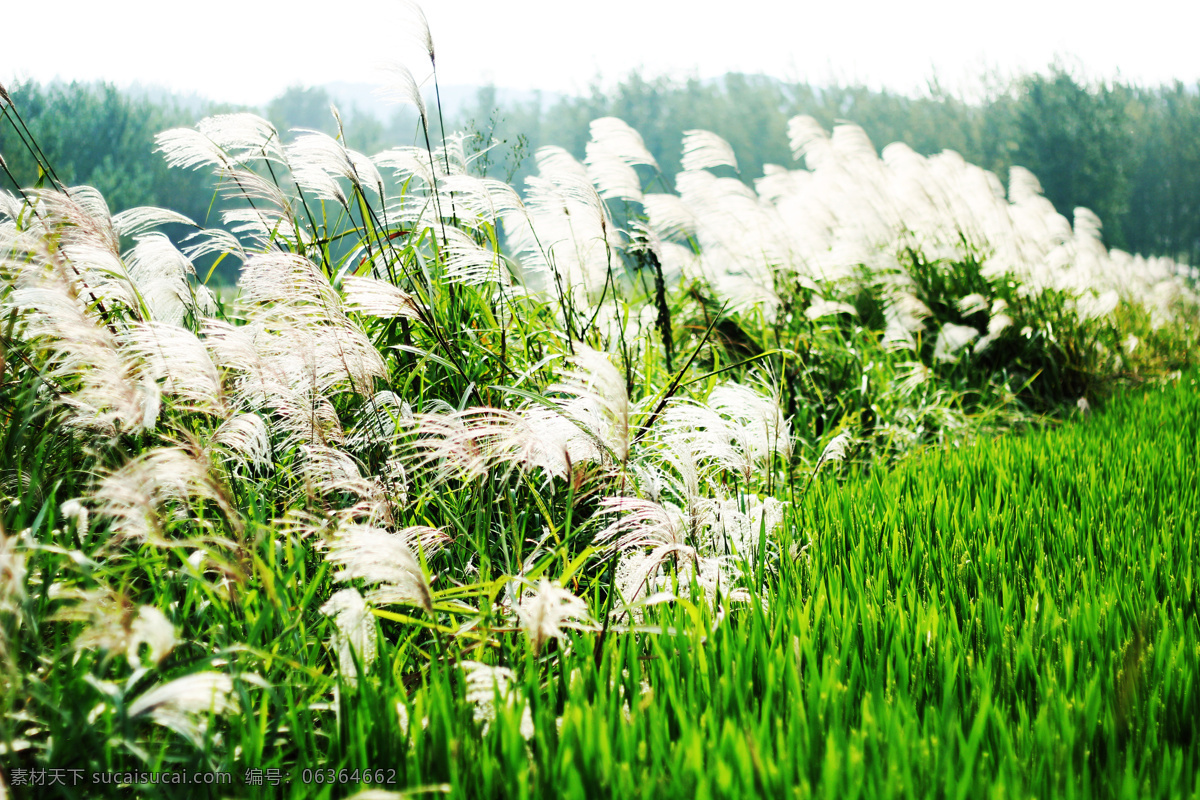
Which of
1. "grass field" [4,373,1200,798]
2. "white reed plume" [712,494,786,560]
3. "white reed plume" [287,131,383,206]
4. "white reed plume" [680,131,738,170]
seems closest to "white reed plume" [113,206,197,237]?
"white reed plume" [287,131,383,206]

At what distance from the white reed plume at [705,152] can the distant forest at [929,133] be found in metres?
24.1

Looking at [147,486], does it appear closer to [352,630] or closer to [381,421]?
[352,630]

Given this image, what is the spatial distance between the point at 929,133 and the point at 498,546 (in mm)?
54059

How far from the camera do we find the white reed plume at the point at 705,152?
12.6ft

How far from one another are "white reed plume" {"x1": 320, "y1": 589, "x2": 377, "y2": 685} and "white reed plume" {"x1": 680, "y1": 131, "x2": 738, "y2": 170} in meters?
3.21

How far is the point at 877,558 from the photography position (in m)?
1.96

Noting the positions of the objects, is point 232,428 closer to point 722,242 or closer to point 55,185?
point 55,185

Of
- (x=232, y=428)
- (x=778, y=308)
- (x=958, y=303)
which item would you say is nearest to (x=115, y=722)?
(x=232, y=428)

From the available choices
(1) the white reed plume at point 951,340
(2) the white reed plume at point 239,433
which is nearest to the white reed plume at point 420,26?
(2) the white reed plume at point 239,433

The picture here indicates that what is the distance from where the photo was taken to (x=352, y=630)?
4.16 feet

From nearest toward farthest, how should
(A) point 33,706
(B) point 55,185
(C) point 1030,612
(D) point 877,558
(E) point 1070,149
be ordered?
(A) point 33,706 → (C) point 1030,612 → (D) point 877,558 → (B) point 55,185 → (E) point 1070,149

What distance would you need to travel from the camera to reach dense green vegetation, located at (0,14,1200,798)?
1.14 metres

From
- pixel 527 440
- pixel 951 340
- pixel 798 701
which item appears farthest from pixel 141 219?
pixel 951 340

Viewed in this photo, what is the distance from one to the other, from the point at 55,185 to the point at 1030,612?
11.6 ft
